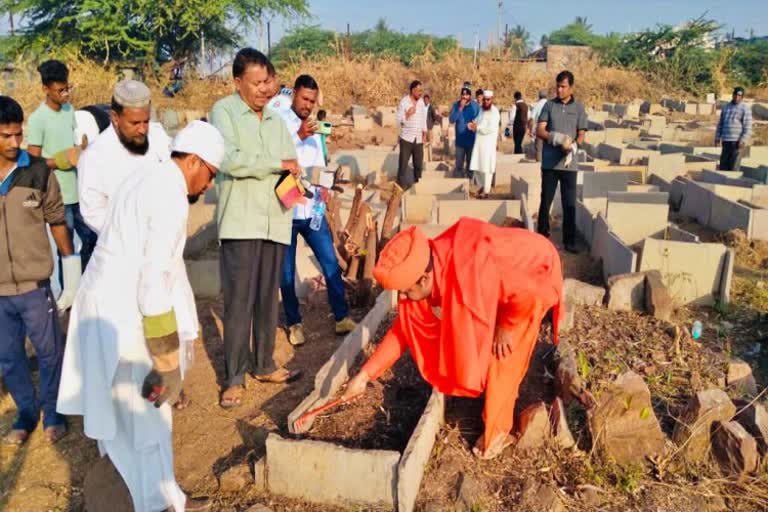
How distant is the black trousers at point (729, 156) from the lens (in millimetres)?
9320

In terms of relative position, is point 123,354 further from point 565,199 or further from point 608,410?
point 565,199

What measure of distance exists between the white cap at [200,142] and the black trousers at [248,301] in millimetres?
1153

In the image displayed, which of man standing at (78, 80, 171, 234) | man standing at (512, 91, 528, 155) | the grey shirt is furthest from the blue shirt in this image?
man standing at (78, 80, 171, 234)

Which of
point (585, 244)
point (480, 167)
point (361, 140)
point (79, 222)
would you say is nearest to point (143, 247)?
point (79, 222)

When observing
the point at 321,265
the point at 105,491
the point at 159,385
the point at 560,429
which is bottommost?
the point at 105,491

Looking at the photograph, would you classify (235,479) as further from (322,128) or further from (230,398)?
(322,128)

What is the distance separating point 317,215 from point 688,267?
2917 mm

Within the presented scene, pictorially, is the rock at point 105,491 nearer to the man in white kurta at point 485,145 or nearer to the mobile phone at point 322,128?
the mobile phone at point 322,128

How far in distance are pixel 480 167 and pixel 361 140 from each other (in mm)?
6894

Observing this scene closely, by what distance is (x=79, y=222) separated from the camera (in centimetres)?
451

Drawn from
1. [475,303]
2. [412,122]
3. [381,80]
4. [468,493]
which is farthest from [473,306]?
[381,80]

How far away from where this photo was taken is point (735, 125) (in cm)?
923

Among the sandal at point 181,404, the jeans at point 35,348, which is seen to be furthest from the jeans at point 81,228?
the sandal at point 181,404

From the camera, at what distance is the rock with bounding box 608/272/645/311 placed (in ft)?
14.9
